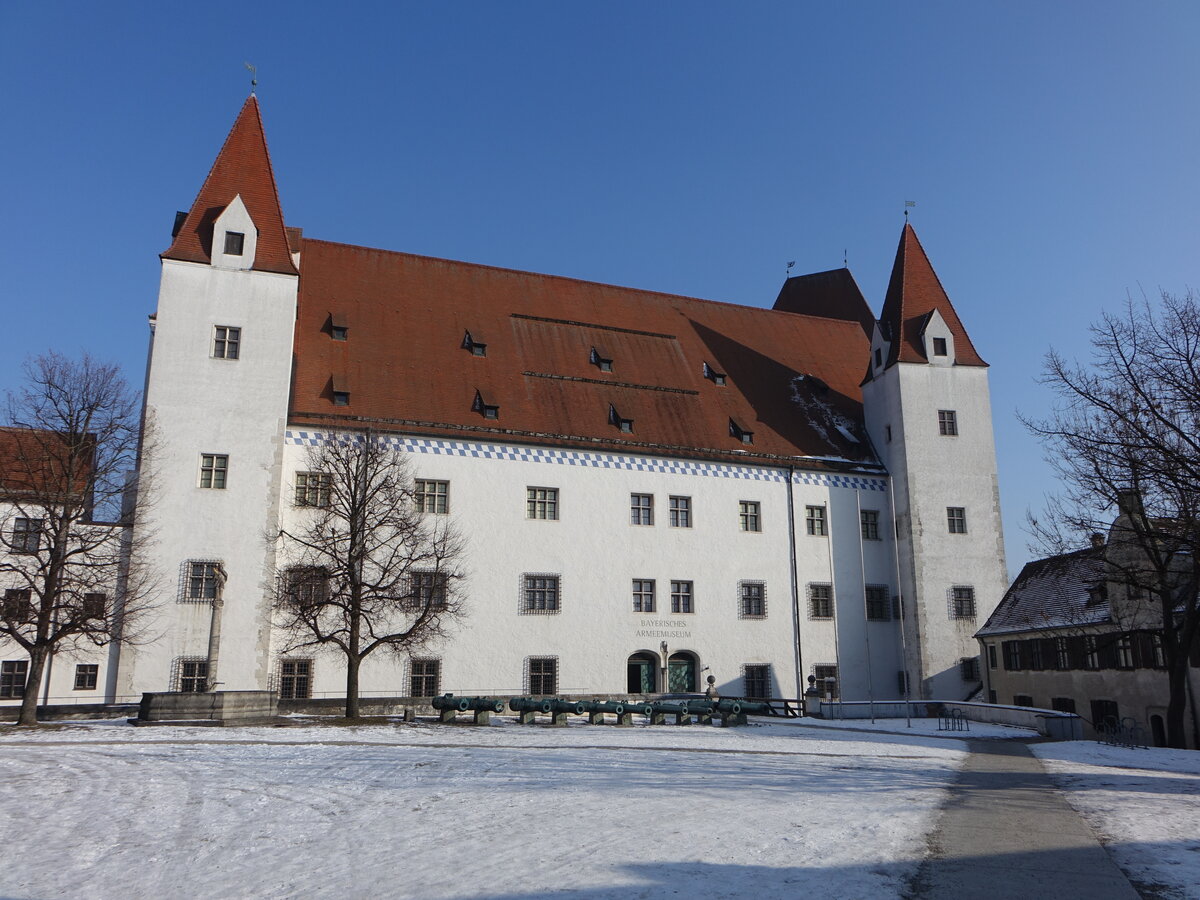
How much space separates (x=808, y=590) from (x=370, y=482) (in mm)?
15684

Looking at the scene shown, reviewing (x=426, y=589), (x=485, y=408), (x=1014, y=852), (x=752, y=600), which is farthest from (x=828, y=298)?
(x=1014, y=852)

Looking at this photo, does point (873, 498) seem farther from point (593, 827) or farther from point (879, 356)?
point (593, 827)

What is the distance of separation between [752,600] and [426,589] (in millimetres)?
10982

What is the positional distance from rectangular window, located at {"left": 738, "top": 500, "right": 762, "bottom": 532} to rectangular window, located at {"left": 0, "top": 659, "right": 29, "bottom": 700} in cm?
2132

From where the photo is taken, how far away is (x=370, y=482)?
25219 millimetres

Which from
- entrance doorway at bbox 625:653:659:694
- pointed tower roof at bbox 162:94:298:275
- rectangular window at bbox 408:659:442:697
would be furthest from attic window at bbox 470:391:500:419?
entrance doorway at bbox 625:653:659:694

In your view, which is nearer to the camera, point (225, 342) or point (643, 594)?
point (225, 342)

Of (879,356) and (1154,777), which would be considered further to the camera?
(879,356)

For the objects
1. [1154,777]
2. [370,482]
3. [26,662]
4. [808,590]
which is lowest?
[1154,777]

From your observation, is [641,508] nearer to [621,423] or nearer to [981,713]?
[621,423]

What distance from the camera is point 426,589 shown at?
2794 centimetres

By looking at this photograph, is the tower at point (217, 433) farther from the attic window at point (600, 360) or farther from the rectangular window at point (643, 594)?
the rectangular window at point (643, 594)

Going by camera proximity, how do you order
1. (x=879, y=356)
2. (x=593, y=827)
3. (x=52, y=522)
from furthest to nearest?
1. (x=879, y=356)
2. (x=52, y=522)
3. (x=593, y=827)

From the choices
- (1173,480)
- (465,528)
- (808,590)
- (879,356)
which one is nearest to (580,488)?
(465,528)
